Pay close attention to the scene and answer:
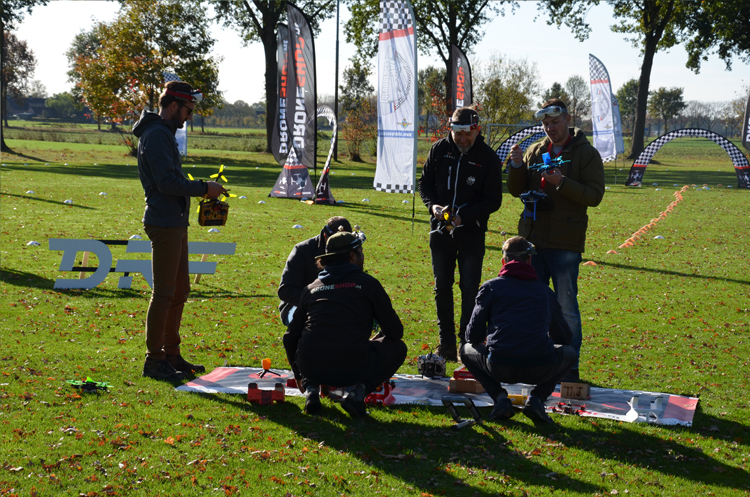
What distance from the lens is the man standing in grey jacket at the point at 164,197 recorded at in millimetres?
4938

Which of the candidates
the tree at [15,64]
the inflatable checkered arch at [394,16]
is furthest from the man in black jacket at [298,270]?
the tree at [15,64]

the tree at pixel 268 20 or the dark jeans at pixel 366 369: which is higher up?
the tree at pixel 268 20

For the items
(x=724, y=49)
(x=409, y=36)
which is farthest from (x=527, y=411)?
(x=724, y=49)

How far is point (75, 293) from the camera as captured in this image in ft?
26.9

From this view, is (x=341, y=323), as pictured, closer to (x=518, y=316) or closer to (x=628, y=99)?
(x=518, y=316)

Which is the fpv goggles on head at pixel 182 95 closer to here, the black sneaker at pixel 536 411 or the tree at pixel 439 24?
the black sneaker at pixel 536 411

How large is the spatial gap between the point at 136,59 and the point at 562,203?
37275 millimetres

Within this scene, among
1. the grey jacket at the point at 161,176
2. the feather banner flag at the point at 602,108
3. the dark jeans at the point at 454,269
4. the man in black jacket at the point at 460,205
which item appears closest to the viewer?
the grey jacket at the point at 161,176

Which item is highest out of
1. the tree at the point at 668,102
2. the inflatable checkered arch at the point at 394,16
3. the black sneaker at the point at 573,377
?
the tree at the point at 668,102

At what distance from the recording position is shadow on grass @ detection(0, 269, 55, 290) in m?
8.48

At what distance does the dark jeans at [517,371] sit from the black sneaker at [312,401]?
43.1 inches

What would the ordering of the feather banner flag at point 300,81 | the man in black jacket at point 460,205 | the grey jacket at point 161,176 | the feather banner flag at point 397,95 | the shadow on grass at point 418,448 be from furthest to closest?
the feather banner flag at point 300,81 < the feather banner flag at point 397,95 < the man in black jacket at point 460,205 < the grey jacket at point 161,176 < the shadow on grass at point 418,448

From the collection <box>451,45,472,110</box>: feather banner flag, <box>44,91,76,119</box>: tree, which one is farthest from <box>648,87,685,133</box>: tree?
<box>44,91,76,119</box>: tree

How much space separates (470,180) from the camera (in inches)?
225
